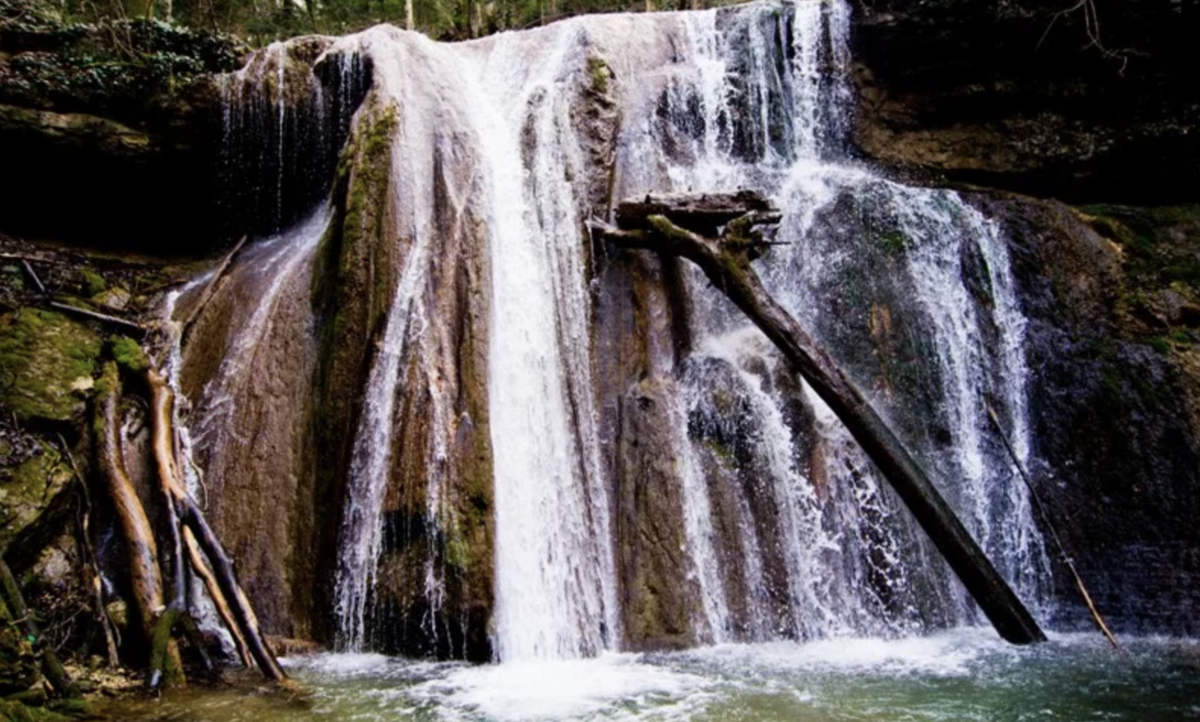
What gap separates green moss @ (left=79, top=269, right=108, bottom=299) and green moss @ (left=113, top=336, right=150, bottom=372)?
1.45 meters

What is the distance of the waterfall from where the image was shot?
278 inches

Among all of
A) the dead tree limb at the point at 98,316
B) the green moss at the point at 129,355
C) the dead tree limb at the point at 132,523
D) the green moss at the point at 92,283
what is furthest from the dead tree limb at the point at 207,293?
the dead tree limb at the point at 132,523

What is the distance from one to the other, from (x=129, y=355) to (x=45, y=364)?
78 centimetres

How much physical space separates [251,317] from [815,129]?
339 inches

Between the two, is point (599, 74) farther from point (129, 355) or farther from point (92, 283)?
point (92, 283)

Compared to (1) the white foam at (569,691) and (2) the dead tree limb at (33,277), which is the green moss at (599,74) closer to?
(2) the dead tree limb at (33,277)

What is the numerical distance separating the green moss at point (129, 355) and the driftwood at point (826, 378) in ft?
17.2

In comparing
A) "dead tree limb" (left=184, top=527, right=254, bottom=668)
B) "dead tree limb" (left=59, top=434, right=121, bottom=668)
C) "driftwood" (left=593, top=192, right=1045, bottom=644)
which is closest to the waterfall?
"driftwood" (left=593, top=192, right=1045, bottom=644)

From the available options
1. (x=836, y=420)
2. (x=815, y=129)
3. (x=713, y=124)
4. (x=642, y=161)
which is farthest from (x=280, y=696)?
(x=815, y=129)

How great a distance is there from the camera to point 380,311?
26.2ft

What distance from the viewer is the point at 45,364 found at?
7.81 m

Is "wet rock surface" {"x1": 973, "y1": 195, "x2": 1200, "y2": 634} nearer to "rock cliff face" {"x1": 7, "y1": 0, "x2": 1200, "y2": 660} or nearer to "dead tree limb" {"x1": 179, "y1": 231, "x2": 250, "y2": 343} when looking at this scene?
"rock cliff face" {"x1": 7, "y1": 0, "x2": 1200, "y2": 660}

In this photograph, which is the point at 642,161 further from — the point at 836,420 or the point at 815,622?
the point at 815,622

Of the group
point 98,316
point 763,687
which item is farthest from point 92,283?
point 763,687
